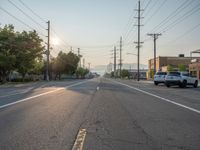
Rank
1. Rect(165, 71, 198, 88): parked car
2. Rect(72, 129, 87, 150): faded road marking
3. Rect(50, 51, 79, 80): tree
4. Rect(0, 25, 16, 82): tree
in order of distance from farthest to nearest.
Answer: Rect(50, 51, 79, 80): tree → Rect(0, 25, 16, 82): tree → Rect(165, 71, 198, 88): parked car → Rect(72, 129, 87, 150): faded road marking

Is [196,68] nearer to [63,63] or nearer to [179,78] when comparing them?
[63,63]

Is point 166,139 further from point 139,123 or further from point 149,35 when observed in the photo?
point 149,35

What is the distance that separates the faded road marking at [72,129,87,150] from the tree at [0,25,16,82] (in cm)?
4161

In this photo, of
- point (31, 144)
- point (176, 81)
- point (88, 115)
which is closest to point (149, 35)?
point (176, 81)

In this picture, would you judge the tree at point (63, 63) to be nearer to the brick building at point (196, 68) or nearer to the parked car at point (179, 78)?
the brick building at point (196, 68)

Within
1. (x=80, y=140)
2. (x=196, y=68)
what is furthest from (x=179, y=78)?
(x=196, y=68)

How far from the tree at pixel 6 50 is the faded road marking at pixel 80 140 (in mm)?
41606

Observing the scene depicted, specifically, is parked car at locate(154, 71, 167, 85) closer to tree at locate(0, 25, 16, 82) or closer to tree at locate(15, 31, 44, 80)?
tree at locate(0, 25, 16, 82)

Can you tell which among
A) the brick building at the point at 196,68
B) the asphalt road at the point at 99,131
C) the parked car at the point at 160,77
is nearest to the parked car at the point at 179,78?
the parked car at the point at 160,77

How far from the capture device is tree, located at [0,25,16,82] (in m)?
47.6

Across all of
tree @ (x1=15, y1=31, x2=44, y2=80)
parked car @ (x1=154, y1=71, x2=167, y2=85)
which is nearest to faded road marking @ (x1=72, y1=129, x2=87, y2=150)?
parked car @ (x1=154, y1=71, x2=167, y2=85)

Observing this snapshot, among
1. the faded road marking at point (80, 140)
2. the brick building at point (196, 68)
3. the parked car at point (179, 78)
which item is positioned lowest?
the faded road marking at point (80, 140)

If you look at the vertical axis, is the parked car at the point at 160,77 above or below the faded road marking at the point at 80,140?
above

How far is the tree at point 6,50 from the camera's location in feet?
156
